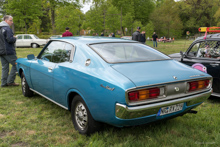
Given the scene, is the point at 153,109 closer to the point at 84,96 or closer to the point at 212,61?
the point at 84,96

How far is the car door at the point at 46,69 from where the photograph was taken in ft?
13.3

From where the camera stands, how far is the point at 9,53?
21.3 feet

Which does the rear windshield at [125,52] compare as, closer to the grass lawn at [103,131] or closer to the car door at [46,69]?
the car door at [46,69]

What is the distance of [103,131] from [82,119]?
369mm

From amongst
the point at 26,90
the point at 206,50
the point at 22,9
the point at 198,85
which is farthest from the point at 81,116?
the point at 22,9

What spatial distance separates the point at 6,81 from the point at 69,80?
13.4 feet

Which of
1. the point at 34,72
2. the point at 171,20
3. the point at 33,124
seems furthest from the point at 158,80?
the point at 171,20

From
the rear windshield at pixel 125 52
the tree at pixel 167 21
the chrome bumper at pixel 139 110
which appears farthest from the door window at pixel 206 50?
the tree at pixel 167 21

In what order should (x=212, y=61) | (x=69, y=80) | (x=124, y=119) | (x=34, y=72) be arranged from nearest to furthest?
(x=124, y=119) → (x=69, y=80) → (x=34, y=72) → (x=212, y=61)

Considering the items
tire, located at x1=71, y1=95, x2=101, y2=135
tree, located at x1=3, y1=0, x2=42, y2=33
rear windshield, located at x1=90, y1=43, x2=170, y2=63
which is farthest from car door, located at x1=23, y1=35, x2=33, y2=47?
tire, located at x1=71, y1=95, x2=101, y2=135

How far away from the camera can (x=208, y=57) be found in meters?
5.36

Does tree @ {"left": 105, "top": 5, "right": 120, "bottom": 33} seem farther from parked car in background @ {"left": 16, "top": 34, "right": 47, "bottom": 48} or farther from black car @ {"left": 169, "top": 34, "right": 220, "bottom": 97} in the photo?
black car @ {"left": 169, "top": 34, "right": 220, "bottom": 97}

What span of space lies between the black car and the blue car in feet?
5.87

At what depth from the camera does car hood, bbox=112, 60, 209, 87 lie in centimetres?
278
